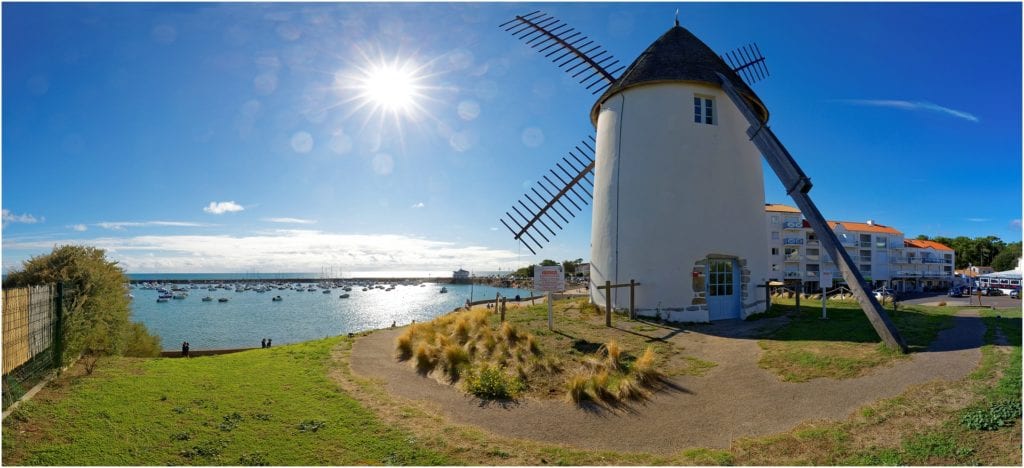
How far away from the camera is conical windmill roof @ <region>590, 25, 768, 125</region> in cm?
1541

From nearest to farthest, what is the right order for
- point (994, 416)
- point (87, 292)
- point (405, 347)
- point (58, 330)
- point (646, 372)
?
point (994, 416) < point (58, 330) < point (646, 372) < point (87, 292) < point (405, 347)

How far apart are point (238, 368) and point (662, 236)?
480 inches

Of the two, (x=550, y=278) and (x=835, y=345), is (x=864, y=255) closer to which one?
(x=835, y=345)

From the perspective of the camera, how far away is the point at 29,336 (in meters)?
7.79

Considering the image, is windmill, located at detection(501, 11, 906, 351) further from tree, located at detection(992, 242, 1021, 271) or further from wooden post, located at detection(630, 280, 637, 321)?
tree, located at detection(992, 242, 1021, 271)

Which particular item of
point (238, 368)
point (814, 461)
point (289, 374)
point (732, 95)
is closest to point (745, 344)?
point (814, 461)

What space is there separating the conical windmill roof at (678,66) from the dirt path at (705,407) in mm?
9578

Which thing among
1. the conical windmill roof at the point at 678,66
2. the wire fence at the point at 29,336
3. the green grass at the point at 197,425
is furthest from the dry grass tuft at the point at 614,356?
the wire fence at the point at 29,336

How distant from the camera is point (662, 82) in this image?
1543cm

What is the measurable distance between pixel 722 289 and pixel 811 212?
3.99 metres

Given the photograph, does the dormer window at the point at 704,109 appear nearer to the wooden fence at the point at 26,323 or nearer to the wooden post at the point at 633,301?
the wooden post at the point at 633,301

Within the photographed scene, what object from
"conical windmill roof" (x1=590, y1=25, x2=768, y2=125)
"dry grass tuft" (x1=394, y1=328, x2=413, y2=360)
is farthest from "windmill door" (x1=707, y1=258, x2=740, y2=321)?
"dry grass tuft" (x1=394, y1=328, x2=413, y2=360)

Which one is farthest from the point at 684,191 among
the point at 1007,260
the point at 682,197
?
the point at 1007,260

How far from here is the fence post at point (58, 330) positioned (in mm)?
8562
